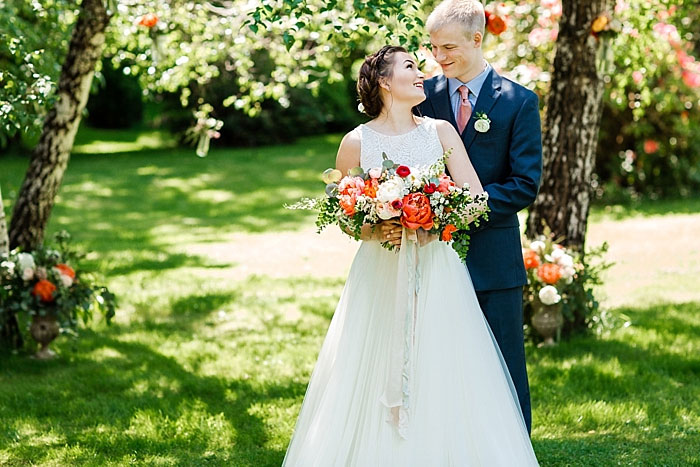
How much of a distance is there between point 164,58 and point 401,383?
4727 mm

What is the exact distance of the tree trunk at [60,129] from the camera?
249 inches

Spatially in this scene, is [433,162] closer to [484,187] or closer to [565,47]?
[484,187]

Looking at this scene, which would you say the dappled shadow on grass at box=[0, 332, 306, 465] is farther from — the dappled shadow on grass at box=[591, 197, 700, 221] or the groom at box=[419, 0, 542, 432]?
the dappled shadow on grass at box=[591, 197, 700, 221]

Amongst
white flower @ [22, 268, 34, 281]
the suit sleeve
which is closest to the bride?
the suit sleeve

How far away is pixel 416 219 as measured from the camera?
131 inches

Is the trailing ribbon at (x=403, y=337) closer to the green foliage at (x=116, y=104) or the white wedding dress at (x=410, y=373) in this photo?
the white wedding dress at (x=410, y=373)

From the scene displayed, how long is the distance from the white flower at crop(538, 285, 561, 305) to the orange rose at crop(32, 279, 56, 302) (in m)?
3.28

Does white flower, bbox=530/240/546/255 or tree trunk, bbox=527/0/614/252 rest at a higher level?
tree trunk, bbox=527/0/614/252

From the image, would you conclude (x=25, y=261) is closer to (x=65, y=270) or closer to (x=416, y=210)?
(x=65, y=270)

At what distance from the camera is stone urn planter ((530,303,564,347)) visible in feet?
20.6

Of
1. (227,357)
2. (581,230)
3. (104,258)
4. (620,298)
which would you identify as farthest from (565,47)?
(104,258)

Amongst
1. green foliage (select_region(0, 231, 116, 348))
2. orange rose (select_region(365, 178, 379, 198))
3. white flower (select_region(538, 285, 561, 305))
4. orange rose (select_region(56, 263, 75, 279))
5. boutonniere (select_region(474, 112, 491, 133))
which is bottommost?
green foliage (select_region(0, 231, 116, 348))

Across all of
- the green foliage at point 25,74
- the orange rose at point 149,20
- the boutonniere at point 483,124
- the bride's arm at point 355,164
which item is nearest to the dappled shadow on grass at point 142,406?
the bride's arm at point 355,164

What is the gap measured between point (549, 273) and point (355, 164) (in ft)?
9.44
